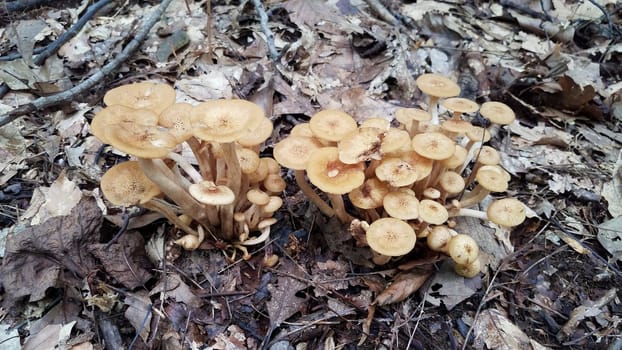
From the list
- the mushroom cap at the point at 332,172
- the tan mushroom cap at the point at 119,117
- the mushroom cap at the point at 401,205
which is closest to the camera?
the tan mushroom cap at the point at 119,117

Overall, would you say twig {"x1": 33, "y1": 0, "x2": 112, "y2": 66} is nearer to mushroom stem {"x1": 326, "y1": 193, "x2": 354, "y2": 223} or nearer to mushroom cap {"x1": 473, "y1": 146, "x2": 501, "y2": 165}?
mushroom stem {"x1": 326, "y1": 193, "x2": 354, "y2": 223}

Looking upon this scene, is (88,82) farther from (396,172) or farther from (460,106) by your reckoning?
(460,106)

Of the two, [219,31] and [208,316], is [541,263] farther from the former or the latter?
[219,31]

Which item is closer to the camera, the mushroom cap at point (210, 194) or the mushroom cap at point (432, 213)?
the mushroom cap at point (210, 194)

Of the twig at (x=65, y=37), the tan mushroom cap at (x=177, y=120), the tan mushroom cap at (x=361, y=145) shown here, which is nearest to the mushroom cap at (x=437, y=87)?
the tan mushroom cap at (x=361, y=145)

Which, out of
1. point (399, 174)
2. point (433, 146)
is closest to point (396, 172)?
point (399, 174)

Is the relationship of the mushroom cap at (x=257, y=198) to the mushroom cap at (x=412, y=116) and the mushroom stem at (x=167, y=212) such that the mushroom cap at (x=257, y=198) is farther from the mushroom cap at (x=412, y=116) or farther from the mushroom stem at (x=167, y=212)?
the mushroom cap at (x=412, y=116)
